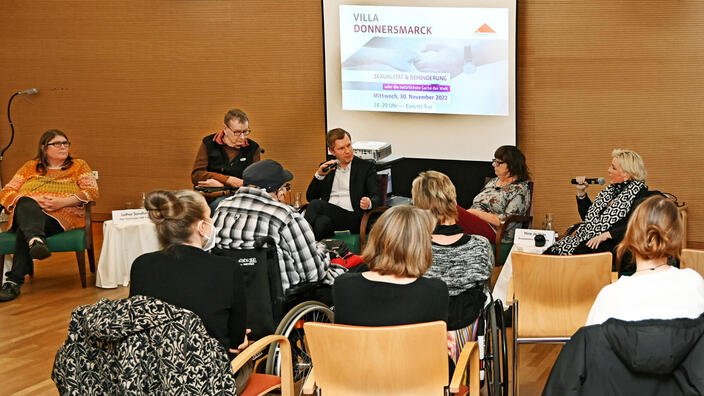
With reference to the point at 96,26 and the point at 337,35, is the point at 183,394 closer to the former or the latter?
the point at 337,35

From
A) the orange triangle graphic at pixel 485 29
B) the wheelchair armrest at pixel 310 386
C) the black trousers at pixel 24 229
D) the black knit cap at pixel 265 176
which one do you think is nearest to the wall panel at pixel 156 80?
the orange triangle graphic at pixel 485 29

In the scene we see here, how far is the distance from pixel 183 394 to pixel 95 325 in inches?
14.2

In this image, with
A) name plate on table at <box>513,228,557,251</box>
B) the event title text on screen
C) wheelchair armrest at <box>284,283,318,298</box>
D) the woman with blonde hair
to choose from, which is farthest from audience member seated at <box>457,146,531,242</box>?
the woman with blonde hair

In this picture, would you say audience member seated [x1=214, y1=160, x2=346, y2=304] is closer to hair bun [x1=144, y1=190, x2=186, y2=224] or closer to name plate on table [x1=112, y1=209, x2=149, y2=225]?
hair bun [x1=144, y1=190, x2=186, y2=224]

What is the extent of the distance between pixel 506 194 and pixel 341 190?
1340 millimetres

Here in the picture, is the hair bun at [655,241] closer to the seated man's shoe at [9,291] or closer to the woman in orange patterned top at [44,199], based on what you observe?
the woman in orange patterned top at [44,199]

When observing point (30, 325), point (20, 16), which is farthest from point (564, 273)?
point (20, 16)

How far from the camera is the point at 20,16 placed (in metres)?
9.36

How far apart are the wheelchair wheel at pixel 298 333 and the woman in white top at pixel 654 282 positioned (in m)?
1.39

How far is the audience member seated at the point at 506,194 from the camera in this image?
6.11m

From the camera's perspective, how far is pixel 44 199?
6672 mm

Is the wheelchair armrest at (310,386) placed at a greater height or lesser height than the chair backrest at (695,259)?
lesser

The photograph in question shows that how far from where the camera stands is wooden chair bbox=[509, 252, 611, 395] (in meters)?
3.87

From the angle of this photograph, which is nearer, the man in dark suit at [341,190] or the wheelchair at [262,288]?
the wheelchair at [262,288]
